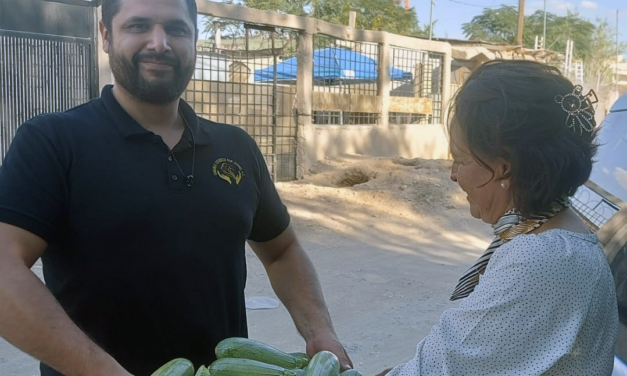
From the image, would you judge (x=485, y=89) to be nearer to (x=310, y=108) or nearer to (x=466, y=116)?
(x=466, y=116)

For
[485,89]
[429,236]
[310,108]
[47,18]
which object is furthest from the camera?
[310,108]

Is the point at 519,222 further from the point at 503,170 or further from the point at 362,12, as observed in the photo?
the point at 362,12

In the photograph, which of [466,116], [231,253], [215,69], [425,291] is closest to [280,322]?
[425,291]

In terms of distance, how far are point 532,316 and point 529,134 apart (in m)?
0.46

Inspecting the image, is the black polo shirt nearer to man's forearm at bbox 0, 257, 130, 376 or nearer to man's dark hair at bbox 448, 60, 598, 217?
man's forearm at bbox 0, 257, 130, 376

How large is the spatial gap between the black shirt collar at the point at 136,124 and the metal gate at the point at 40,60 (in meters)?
7.30

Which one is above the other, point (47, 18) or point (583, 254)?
point (47, 18)

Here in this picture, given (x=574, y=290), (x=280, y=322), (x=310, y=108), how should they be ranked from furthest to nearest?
(x=310, y=108), (x=280, y=322), (x=574, y=290)

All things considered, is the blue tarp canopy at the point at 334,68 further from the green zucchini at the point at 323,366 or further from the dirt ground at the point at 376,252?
the green zucchini at the point at 323,366

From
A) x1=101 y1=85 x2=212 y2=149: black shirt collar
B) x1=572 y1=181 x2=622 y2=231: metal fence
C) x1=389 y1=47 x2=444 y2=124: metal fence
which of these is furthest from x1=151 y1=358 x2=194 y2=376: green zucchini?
x1=389 y1=47 x2=444 y2=124: metal fence

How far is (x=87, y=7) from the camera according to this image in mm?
9461

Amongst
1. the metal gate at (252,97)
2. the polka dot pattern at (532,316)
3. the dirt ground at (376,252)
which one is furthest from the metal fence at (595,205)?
the metal gate at (252,97)

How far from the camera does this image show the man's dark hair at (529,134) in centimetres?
174

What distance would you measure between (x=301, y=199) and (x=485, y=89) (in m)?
10.2
